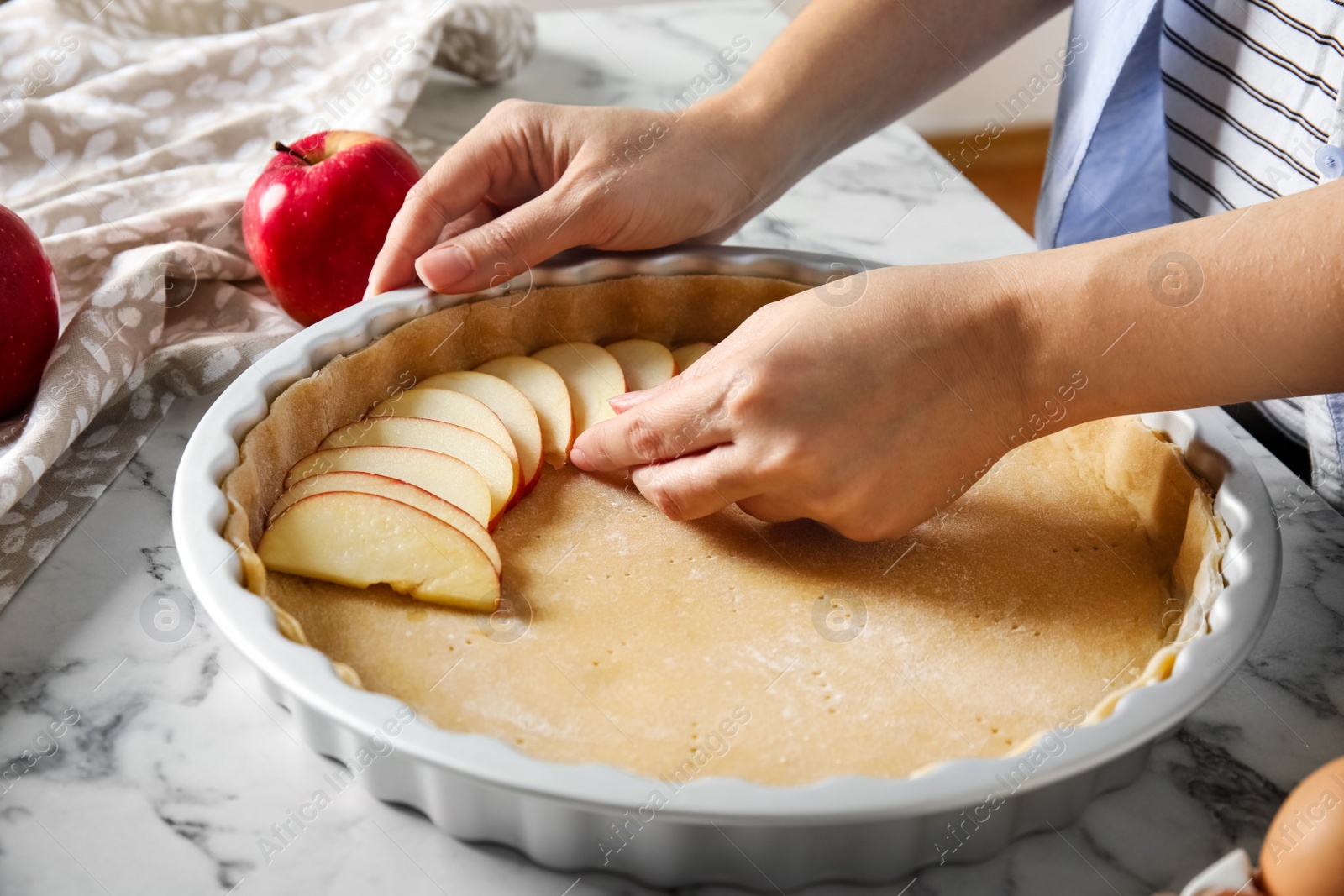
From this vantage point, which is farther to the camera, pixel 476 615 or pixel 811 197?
pixel 811 197

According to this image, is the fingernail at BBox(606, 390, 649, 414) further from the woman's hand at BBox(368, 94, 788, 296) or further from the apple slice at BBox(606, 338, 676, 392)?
the woman's hand at BBox(368, 94, 788, 296)

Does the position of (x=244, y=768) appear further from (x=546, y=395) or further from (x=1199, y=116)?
(x=1199, y=116)

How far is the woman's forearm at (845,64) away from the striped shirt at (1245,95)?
22 cm

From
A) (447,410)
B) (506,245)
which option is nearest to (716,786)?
(447,410)

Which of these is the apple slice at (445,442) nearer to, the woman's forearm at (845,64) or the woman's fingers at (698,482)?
the woman's fingers at (698,482)

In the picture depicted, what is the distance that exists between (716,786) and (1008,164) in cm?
399

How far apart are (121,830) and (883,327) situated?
31.3 inches

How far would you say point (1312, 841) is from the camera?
67cm

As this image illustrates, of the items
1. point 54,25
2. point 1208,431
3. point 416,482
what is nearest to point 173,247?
point 416,482

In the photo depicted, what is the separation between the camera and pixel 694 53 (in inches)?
95.3

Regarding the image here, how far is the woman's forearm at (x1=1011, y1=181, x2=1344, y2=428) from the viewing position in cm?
89

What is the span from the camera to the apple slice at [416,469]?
1.16m

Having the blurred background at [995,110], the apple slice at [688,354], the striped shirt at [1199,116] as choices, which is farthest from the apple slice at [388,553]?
the blurred background at [995,110]

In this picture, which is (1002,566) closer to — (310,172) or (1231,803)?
(1231,803)
